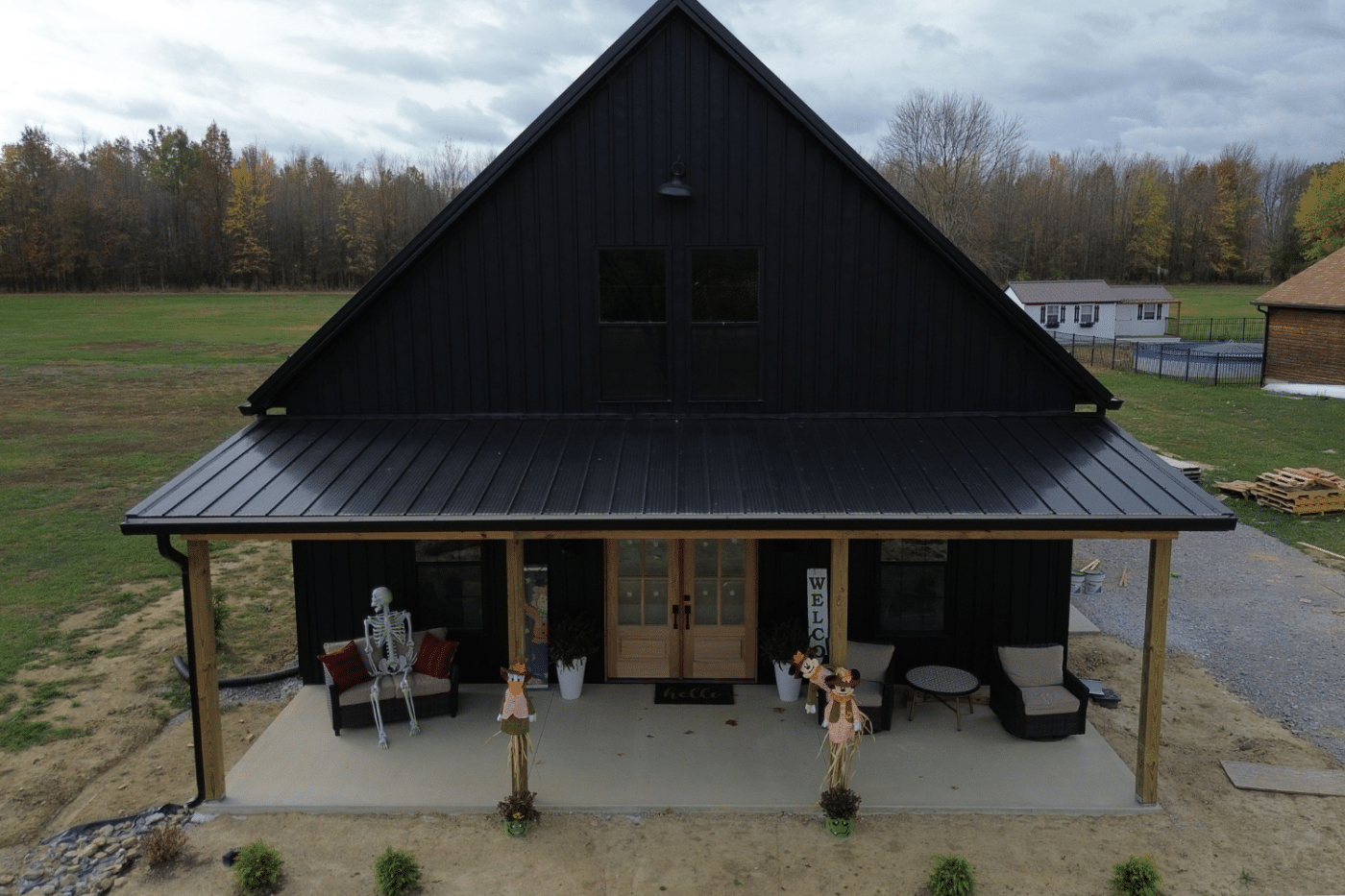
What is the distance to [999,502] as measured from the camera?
852 cm

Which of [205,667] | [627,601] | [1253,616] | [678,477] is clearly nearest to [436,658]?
[627,601]

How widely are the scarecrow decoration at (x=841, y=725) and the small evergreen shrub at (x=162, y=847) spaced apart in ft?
17.8

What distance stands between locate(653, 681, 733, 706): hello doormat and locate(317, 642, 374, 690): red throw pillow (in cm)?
313

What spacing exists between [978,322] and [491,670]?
6659 mm

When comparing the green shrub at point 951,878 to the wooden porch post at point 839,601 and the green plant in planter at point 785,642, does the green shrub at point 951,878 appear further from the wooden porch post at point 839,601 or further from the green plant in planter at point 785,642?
the green plant in planter at point 785,642

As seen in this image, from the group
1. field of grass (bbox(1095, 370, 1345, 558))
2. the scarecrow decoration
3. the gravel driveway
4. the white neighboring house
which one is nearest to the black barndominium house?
the scarecrow decoration

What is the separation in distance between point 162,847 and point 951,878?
621 centimetres

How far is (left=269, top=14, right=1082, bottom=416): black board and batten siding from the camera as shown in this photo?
1031 centimetres

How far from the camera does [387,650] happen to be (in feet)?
33.6

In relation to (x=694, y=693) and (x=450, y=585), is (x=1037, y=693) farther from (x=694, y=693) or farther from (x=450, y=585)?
(x=450, y=585)

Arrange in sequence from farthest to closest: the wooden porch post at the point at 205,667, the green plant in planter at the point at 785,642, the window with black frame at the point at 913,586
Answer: the window with black frame at the point at 913,586, the green plant in planter at the point at 785,642, the wooden porch post at the point at 205,667

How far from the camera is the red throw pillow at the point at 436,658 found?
10312 millimetres

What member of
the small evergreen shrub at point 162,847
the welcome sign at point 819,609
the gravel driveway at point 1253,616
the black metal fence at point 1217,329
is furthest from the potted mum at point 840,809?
the black metal fence at point 1217,329

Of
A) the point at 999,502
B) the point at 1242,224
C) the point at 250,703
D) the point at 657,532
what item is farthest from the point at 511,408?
the point at 1242,224
